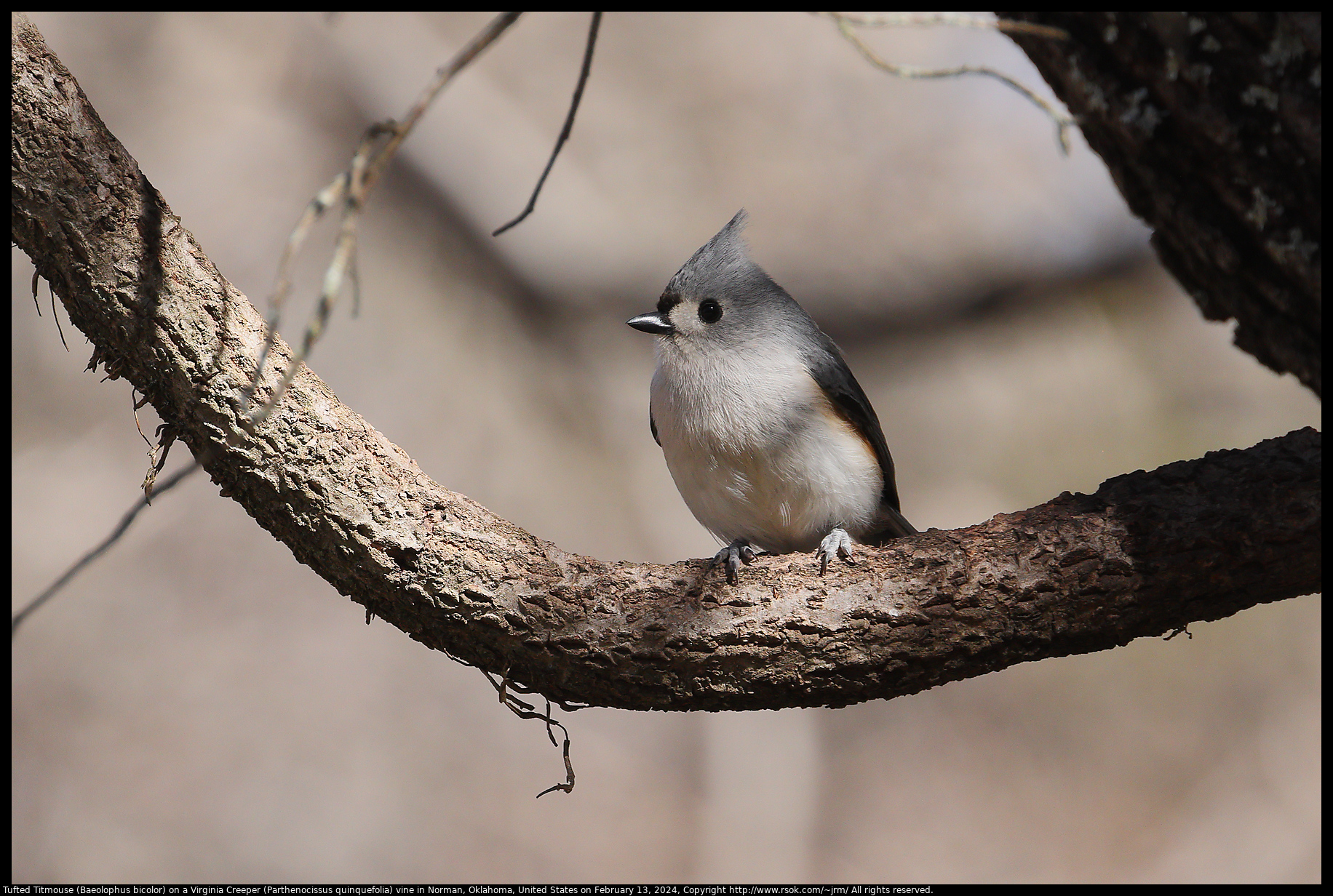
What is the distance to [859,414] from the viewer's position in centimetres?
299

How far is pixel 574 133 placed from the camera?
826cm

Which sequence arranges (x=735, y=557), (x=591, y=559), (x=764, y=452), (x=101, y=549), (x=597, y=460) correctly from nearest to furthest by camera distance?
(x=101, y=549) → (x=591, y=559) → (x=735, y=557) → (x=764, y=452) → (x=597, y=460)

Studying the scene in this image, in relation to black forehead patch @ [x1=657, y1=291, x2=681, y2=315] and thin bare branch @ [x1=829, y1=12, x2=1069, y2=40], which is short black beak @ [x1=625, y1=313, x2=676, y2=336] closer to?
black forehead patch @ [x1=657, y1=291, x2=681, y2=315]

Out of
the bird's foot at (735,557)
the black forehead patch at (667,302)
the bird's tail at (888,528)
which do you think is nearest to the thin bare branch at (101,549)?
the bird's foot at (735,557)

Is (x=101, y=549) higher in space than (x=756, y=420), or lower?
lower

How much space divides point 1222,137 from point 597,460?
6.70 m

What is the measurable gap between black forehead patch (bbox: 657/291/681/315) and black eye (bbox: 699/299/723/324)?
90 mm

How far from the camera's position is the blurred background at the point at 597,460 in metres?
5.26

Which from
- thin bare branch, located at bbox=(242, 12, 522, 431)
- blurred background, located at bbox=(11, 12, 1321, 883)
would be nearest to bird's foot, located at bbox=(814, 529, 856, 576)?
thin bare branch, located at bbox=(242, 12, 522, 431)

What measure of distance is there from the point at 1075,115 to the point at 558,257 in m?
6.22

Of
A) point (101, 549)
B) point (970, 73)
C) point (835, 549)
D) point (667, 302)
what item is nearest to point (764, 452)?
point (835, 549)

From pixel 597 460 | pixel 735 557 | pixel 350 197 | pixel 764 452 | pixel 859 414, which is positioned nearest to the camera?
pixel 350 197

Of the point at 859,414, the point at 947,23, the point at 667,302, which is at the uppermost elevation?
the point at 667,302

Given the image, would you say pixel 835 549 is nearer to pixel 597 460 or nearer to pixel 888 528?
pixel 888 528
